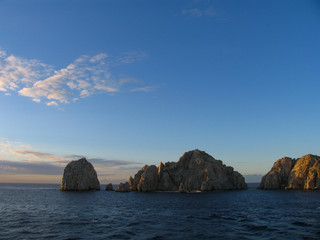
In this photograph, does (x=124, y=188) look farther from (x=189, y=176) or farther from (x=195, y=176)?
(x=195, y=176)

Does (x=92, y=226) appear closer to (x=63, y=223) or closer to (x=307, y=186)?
(x=63, y=223)

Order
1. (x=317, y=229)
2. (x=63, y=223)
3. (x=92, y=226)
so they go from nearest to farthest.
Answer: (x=317, y=229), (x=92, y=226), (x=63, y=223)

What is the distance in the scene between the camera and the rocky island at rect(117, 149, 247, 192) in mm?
134750

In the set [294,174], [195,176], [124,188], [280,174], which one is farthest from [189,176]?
[294,174]

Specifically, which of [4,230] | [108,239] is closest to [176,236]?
[108,239]

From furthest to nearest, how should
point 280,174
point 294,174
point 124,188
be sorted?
point 280,174 → point 124,188 → point 294,174

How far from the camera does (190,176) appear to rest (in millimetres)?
137875

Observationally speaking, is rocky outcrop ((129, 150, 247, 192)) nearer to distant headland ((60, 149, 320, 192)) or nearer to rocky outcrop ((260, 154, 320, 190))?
distant headland ((60, 149, 320, 192))

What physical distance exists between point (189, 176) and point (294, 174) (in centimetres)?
6044

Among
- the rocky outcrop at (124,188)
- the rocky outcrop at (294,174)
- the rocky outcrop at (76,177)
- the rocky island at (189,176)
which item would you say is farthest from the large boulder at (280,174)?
the rocky outcrop at (76,177)

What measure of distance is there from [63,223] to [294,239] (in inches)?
1265

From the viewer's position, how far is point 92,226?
110 feet

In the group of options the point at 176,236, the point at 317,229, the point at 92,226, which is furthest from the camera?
the point at 92,226

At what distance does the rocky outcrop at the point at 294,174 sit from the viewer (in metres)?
124
